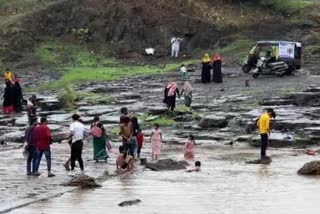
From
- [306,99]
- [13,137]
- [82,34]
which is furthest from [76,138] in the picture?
[82,34]

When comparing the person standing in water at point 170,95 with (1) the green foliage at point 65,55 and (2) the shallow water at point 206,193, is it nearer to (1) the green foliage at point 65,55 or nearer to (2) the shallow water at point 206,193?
(2) the shallow water at point 206,193

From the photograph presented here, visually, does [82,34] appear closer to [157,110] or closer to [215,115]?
[157,110]

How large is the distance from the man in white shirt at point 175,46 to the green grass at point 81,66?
199cm

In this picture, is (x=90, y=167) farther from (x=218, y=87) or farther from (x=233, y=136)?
(x=218, y=87)

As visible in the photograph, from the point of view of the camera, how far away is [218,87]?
3906 cm

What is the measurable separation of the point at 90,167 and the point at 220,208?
7.00 meters

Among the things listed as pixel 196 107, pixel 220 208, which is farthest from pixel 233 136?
pixel 220 208

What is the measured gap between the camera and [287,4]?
5681 centimetres

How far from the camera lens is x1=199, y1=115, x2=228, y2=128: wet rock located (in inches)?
1180

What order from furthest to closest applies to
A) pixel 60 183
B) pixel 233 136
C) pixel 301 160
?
pixel 233 136 < pixel 301 160 < pixel 60 183

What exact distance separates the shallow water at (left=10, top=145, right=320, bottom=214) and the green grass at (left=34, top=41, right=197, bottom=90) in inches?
907

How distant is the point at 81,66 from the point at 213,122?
68.1ft

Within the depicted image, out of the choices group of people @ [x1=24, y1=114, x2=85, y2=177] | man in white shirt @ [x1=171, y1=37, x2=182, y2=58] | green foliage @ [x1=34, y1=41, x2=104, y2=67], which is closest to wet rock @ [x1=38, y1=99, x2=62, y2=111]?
green foliage @ [x1=34, y1=41, x2=104, y2=67]

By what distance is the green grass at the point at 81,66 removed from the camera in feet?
146
